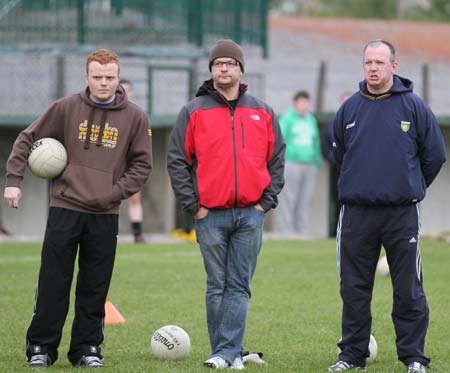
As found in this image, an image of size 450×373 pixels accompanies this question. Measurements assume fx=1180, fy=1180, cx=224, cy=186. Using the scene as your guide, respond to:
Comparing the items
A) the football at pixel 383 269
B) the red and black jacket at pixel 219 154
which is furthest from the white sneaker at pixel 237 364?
the football at pixel 383 269

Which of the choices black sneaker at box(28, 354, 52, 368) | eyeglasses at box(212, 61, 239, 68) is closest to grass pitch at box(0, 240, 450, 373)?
black sneaker at box(28, 354, 52, 368)

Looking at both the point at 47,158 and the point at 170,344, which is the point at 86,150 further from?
the point at 170,344

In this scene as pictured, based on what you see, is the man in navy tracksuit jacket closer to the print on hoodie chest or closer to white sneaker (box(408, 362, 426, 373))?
white sneaker (box(408, 362, 426, 373))

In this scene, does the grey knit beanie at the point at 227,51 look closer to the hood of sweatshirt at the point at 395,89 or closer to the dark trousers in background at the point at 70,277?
the hood of sweatshirt at the point at 395,89

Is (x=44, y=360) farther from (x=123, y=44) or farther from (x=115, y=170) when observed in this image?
(x=123, y=44)

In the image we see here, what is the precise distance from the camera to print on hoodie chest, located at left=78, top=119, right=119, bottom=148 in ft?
27.1

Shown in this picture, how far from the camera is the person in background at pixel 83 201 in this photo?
8.19 metres

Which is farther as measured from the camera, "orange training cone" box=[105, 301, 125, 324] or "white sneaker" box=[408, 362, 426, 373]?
"orange training cone" box=[105, 301, 125, 324]

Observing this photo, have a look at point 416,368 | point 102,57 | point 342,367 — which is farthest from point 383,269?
point 102,57

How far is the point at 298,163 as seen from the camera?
2045 centimetres

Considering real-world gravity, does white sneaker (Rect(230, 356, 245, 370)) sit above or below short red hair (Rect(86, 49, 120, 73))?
below

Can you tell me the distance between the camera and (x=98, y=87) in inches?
322

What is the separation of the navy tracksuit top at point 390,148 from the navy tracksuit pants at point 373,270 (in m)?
0.13

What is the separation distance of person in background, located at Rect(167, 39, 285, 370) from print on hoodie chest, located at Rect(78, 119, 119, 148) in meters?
0.43
